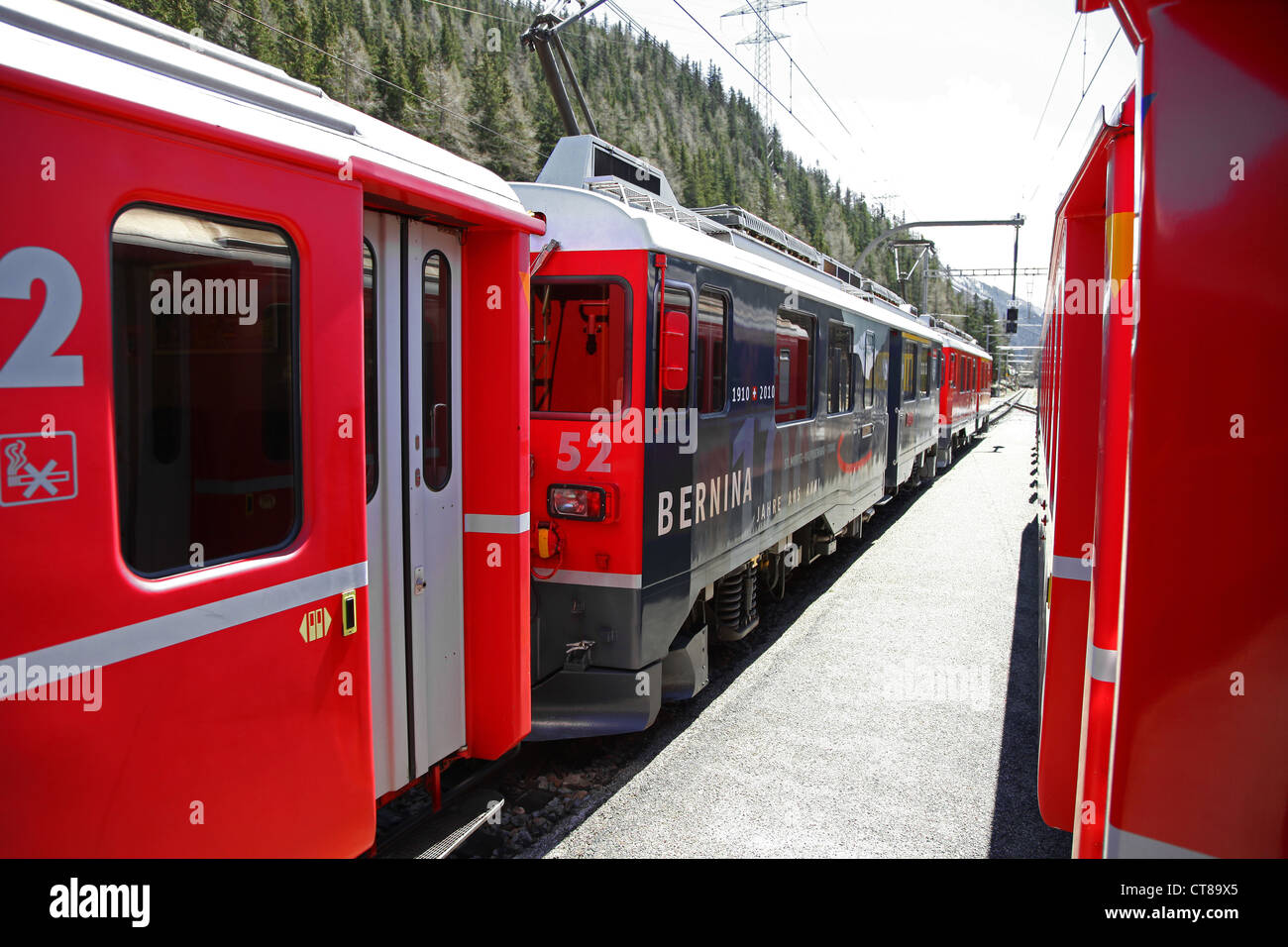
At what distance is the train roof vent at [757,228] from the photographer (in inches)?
277

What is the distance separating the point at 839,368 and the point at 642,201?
3.85m

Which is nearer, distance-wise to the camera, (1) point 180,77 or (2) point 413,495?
(1) point 180,77

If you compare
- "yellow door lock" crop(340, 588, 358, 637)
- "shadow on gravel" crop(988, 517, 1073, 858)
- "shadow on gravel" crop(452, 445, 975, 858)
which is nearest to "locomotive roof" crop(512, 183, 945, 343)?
"yellow door lock" crop(340, 588, 358, 637)

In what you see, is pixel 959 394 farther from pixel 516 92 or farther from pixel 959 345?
pixel 516 92

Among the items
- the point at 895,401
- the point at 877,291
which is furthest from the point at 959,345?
the point at 895,401

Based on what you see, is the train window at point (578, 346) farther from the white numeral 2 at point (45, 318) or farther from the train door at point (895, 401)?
the train door at point (895, 401)

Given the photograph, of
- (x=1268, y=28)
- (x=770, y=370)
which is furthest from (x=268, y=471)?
(x=770, y=370)

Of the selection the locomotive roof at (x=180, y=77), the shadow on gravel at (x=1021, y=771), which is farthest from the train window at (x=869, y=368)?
the locomotive roof at (x=180, y=77)

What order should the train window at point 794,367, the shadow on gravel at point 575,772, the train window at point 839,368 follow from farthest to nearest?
the train window at point 839,368 < the train window at point 794,367 < the shadow on gravel at point 575,772

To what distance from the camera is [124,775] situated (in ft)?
6.61

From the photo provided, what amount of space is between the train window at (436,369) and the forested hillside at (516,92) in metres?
7.13

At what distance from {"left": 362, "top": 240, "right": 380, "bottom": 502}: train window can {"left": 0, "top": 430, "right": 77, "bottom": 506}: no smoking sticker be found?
1.26 metres

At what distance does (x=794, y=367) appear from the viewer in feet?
22.9

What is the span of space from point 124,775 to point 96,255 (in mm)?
1177
